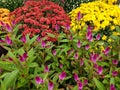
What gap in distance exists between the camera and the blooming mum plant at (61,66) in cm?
250

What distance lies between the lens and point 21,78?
2566mm

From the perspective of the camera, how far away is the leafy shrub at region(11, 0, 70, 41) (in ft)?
15.9

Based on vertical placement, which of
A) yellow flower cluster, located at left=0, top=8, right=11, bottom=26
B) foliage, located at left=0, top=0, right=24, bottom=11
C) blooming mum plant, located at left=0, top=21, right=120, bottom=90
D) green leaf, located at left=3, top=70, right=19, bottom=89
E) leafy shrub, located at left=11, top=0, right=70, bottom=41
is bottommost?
foliage, located at left=0, top=0, right=24, bottom=11

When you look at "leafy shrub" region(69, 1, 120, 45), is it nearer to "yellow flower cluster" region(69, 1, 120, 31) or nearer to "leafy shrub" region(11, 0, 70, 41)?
"yellow flower cluster" region(69, 1, 120, 31)

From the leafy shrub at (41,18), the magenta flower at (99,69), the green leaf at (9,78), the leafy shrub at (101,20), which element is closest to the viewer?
the green leaf at (9,78)

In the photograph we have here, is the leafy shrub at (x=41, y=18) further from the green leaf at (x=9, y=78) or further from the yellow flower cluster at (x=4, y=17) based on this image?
the green leaf at (x=9, y=78)

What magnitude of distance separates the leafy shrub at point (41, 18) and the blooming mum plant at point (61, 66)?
4.64 feet

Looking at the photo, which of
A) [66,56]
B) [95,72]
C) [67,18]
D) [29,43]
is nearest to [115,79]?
[95,72]

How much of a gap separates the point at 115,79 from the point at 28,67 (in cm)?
71

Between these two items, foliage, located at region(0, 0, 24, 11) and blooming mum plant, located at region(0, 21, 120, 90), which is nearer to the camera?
blooming mum plant, located at region(0, 21, 120, 90)

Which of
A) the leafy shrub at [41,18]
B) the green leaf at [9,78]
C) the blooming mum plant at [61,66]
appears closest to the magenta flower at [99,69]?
the blooming mum plant at [61,66]

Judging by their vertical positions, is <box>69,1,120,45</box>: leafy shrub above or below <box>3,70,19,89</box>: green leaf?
below

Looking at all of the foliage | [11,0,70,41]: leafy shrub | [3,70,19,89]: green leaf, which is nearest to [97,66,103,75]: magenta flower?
[3,70,19,89]: green leaf

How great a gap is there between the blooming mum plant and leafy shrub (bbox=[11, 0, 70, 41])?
1.41 metres
